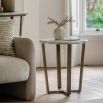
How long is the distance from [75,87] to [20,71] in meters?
0.98

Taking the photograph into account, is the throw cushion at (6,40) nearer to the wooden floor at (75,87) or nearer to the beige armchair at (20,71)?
the beige armchair at (20,71)

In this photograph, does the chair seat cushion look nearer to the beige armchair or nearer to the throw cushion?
the beige armchair

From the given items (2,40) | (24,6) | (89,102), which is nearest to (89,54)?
(24,6)

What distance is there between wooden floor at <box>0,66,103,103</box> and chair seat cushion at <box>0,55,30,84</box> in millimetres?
310

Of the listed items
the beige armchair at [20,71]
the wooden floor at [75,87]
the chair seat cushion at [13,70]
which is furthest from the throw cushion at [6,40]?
the wooden floor at [75,87]

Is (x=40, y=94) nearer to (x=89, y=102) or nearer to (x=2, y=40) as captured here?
(x=2, y=40)

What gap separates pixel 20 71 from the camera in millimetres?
2945

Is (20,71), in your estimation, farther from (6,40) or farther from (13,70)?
(6,40)

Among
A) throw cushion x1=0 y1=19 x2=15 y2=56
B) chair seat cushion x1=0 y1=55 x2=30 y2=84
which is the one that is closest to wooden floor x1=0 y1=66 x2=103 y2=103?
chair seat cushion x1=0 y1=55 x2=30 y2=84

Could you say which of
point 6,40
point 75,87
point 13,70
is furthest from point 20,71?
point 75,87

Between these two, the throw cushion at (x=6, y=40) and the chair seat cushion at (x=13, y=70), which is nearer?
the chair seat cushion at (x=13, y=70)

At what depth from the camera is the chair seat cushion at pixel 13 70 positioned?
2887mm

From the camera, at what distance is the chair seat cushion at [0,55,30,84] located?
2.89 metres

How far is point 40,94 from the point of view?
3395mm
